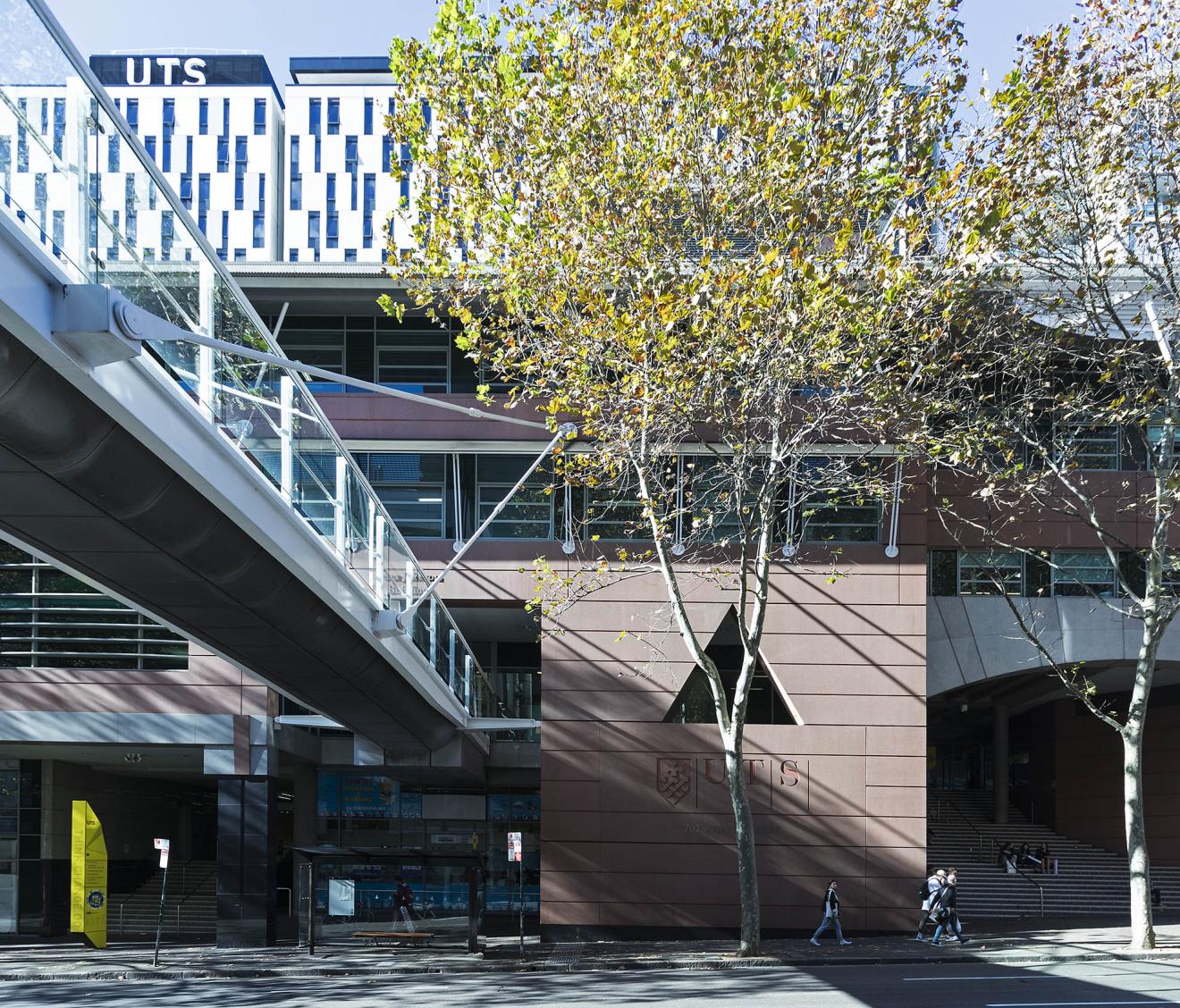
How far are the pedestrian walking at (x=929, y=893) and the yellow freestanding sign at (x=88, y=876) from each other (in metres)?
15.6

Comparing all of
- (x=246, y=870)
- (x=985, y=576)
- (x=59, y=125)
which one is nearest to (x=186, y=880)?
(x=246, y=870)

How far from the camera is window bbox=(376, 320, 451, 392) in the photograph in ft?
102

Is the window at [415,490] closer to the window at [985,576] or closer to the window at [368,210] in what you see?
the window at [985,576]

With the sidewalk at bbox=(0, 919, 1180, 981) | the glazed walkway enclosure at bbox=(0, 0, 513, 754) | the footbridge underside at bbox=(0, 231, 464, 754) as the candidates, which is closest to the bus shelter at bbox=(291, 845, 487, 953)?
the sidewalk at bbox=(0, 919, 1180, 981)

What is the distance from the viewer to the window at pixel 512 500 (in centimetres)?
2889

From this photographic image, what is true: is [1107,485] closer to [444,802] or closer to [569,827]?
[569,827]

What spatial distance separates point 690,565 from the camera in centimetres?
2803

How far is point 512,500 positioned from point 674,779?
22.4ft

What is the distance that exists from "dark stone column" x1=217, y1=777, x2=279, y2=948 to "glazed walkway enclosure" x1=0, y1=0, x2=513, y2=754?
407 inches

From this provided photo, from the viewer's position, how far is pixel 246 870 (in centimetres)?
2627

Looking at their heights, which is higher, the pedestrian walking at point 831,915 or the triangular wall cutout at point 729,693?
the triangular wall cutout at point 729,693

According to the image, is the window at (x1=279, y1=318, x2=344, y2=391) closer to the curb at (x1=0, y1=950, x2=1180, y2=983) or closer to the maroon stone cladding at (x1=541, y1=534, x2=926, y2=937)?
the maroon stone cladding at (x1=541, y1=534, x2=926, y2=937)

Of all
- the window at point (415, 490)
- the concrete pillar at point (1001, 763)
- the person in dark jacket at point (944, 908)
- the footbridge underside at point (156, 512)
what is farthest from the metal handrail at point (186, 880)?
the concrete pillar at point (1001, 763)

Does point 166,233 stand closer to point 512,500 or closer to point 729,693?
point 512,500
